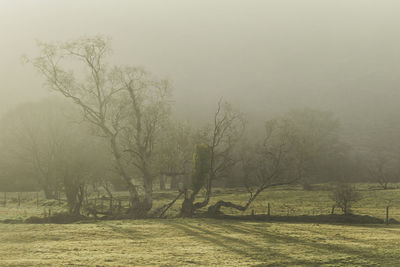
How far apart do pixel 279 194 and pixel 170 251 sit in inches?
1836

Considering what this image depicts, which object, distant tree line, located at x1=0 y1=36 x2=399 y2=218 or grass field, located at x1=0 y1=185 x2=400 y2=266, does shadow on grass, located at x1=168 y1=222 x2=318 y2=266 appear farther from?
distant tree line, located at x1=0 y1=36 x2=399 y2=218

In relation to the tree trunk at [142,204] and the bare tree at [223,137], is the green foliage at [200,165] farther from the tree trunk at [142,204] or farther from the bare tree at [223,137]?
the tree trunk at [142,204]

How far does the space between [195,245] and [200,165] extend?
1767 centimetres

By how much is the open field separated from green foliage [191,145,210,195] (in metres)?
8.71

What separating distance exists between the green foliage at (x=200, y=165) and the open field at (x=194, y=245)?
8.71 meters

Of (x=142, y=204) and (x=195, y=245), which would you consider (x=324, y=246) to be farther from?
(x=142, y=204)

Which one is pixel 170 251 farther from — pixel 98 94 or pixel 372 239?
pixel 98 94

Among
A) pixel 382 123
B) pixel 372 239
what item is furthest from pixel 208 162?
pixel 382 123

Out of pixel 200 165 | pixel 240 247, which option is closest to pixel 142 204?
pixel 200 165

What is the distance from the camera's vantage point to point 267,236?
25.8 m

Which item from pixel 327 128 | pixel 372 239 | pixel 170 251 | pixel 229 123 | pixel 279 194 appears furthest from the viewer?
pixel 327 128

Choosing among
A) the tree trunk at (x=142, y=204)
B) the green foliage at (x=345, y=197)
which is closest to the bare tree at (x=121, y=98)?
the tree trunk at (x=142, y=204)

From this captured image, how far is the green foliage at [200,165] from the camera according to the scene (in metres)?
39.6

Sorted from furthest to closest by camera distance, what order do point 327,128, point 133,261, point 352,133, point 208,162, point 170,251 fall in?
point 352,133, point 327,128, point 208,162, point 170,251, point 133,261
